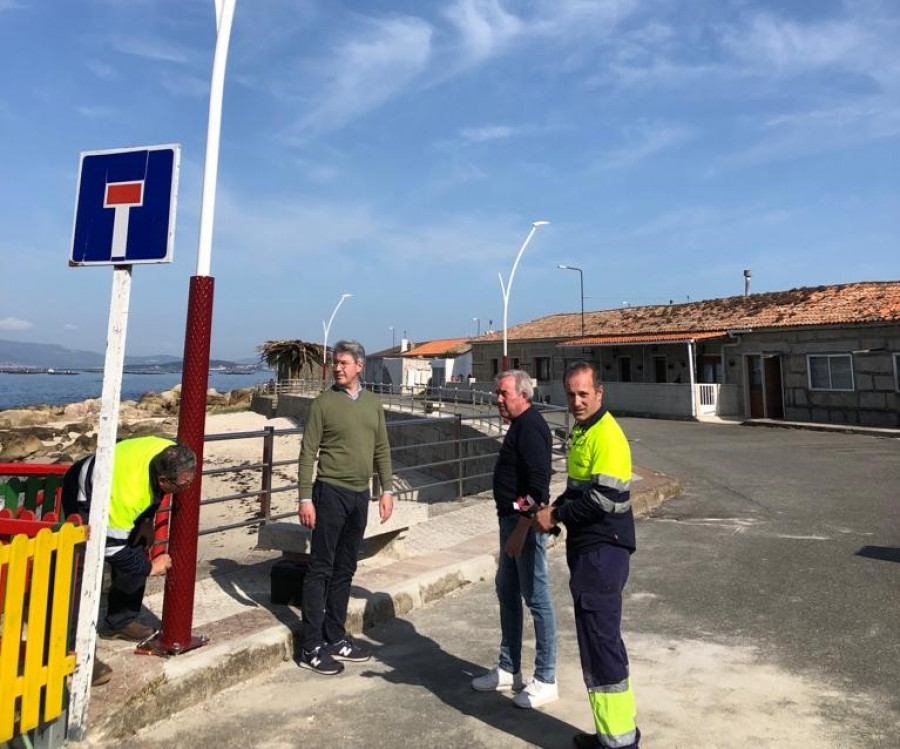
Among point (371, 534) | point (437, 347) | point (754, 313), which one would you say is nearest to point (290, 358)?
point (437, 347)

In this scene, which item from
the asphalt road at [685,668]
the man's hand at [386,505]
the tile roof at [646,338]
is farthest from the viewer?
the tile roof at [646,338]

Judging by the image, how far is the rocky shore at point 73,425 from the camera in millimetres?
27406

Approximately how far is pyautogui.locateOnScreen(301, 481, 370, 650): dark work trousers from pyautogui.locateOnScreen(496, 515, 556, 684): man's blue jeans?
96cm

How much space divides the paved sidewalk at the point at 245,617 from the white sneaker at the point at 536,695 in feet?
4.71

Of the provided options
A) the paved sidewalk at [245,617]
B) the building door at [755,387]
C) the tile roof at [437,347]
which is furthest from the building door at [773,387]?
the tile roof at [437,347]

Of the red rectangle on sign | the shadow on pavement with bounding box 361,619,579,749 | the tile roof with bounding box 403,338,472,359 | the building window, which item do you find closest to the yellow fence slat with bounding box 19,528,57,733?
the red rectangle on sign

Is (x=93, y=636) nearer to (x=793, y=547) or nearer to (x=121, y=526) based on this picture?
(x=121, y=526)

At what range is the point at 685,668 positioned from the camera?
368 centimetres

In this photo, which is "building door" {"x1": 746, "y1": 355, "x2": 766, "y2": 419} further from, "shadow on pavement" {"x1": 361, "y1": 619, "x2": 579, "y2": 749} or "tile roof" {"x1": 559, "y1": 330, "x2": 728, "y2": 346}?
"shadow on pavement" {"x1": 361, "y1": 619, "x2": 579, "y2": 749}

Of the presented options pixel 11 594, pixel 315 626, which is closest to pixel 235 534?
pixel 315 626

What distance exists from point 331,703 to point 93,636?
1182 millimetres

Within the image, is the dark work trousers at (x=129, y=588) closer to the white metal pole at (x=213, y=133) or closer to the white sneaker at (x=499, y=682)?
the white metal pole at (x=213, y=133)

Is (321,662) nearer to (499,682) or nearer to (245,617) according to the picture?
(245,617)

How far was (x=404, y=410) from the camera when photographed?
87.1 ft
